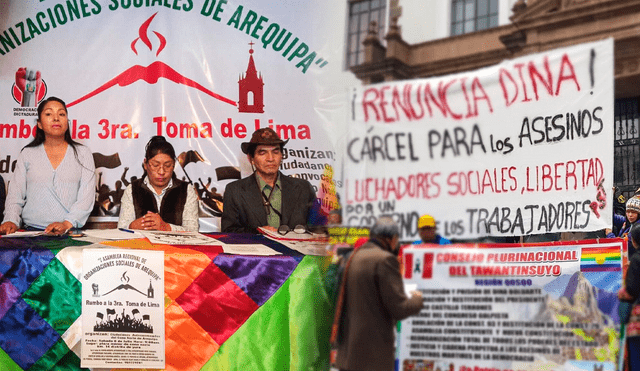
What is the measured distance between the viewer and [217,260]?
4.37 metres

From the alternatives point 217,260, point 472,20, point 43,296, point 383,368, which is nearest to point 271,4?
point 472,20

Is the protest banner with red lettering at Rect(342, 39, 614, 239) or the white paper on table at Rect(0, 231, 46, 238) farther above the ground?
the protest banner with red lettering at Rect(342, 39, 614, 239)

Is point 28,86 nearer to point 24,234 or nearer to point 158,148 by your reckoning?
point 158,148

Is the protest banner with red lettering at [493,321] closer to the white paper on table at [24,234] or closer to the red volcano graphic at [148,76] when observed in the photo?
the white paper on table at [24,234]

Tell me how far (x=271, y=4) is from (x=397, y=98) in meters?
2.65

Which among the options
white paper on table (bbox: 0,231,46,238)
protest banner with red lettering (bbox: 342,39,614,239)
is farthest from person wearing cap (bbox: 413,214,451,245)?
white paper on table (bbox: 0,231,46,238)

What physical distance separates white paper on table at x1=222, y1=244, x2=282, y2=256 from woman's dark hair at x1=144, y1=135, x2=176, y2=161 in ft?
4.37

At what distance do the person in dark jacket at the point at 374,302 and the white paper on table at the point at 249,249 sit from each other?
3.82 ft

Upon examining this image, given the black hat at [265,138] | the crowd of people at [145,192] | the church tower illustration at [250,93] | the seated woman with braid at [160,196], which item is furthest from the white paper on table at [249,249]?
the church tower illustration at [250,93]

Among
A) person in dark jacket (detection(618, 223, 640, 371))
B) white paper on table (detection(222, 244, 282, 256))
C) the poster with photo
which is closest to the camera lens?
person in dark jacket (detection(618, 223, 640, 371))

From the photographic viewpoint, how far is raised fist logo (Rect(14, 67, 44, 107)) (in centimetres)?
563

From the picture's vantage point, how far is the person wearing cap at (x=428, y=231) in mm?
3297

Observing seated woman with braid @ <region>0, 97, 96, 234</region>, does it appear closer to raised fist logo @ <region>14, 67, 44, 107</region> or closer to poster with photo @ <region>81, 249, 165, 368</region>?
raised fist logo @ <region>14, 67, 44, 107</region>

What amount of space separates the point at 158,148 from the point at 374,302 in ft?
9.19
